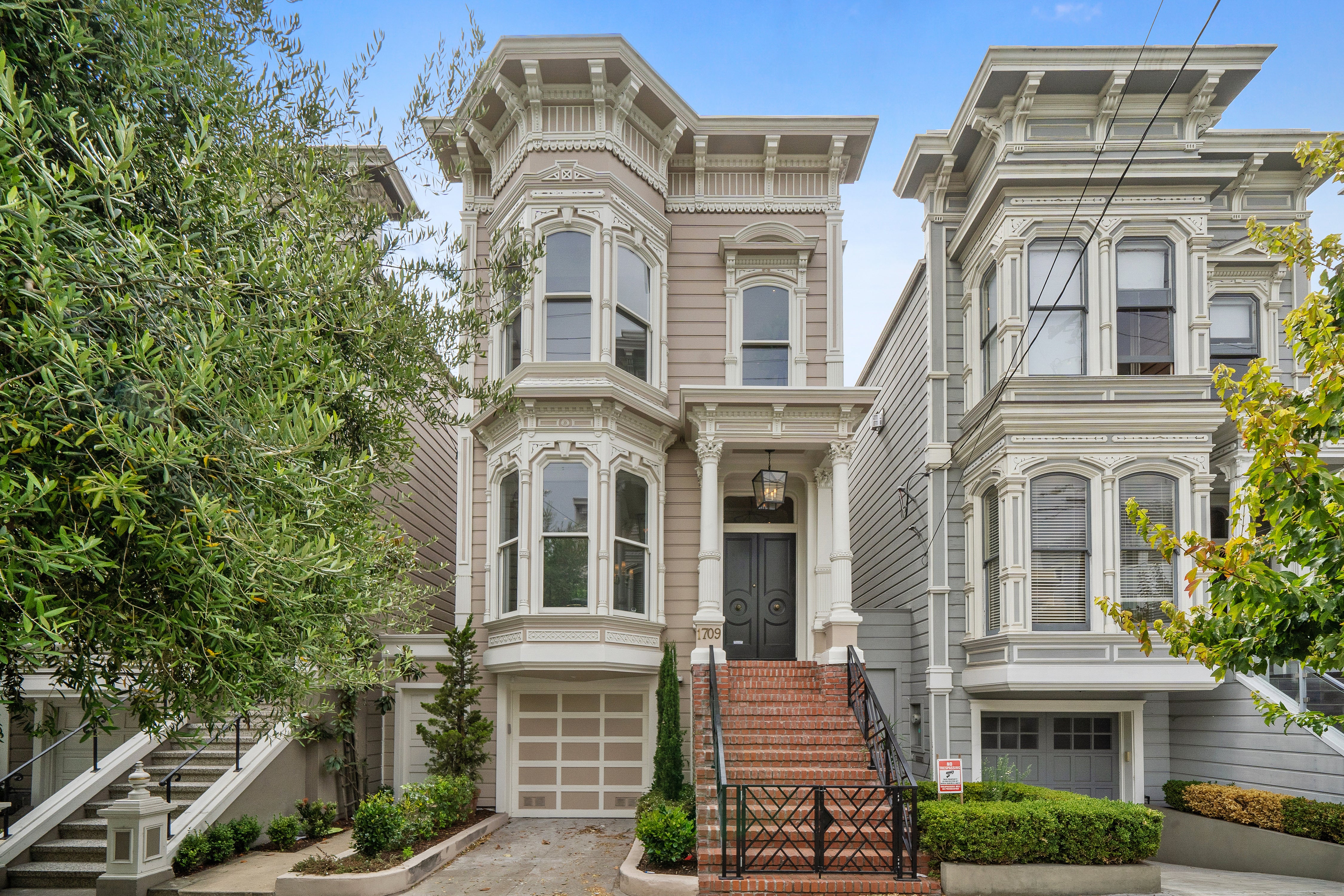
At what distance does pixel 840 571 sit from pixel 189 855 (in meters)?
8.33

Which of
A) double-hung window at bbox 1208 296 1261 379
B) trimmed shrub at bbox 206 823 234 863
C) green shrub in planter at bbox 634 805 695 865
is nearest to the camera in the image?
green shrub in planter at bbox 634 805 695 865

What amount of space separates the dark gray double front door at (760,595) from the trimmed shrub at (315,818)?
19.6 ft

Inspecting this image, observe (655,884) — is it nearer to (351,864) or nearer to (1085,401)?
(351,864)

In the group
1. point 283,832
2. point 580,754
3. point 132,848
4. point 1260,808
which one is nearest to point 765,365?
point 580,754

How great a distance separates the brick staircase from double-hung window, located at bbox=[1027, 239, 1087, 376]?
5264 millimetres

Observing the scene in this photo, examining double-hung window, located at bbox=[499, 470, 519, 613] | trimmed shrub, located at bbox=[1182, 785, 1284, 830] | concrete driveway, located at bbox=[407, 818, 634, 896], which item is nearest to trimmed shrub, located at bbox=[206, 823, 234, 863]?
concrete driveway, located at bbox=[407, 818, 634, 896]

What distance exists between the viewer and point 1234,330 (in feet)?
46.9

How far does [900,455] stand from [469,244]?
824 centimetres

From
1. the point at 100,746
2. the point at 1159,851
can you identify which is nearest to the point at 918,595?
the point at 1159,851

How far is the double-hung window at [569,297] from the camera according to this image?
1289cm

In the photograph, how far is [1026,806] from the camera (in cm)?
905

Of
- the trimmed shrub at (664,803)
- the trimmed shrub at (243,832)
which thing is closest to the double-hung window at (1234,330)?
the trimmed shrub at (664,803)

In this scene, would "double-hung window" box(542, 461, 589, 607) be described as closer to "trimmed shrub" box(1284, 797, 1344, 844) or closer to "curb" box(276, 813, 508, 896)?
"curb" box(276, 813, 508, 896)

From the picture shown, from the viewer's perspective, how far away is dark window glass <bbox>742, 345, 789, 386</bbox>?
1398 cm
